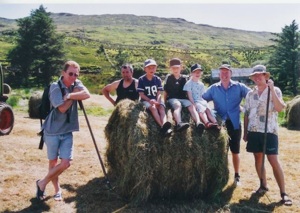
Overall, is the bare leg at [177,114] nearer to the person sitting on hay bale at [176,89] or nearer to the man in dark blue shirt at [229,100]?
the person sitting on hay bale at [176,89]

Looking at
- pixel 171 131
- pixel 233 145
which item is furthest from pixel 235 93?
pixel 171 131

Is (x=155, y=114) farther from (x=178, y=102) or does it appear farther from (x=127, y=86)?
(x=127, y=86)

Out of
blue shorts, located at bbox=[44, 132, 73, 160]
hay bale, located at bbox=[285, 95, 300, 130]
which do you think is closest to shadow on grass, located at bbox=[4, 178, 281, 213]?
blue shorts, located at bbox=[44, 132, 73, 160]

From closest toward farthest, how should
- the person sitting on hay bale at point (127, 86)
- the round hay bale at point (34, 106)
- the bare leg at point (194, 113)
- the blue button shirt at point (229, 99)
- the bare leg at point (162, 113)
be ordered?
the bare leg at point (162, 113) → the bare leg at point (194, 113) → the blue button shirt at point (229, 99) → the person sitting on hay bale at point (127, 86) → the round hay bale at point (34, 106)

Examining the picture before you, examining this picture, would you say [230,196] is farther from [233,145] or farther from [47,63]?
[47,63]

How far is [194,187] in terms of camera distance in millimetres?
6348

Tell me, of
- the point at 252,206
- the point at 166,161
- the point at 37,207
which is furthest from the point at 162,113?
the point at 37,207

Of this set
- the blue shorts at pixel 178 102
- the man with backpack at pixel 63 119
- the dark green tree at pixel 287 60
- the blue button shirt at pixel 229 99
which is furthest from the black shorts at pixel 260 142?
the dark green tree at pixel 287 60

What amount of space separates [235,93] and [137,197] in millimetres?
2673

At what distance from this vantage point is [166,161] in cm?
607

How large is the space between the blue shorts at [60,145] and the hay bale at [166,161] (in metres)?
0.94

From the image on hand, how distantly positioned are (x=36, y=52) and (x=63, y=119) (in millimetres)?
52001

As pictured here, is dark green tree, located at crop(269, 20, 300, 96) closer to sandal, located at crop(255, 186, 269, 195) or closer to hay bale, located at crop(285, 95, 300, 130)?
hay bale, located at crop(285, 95, 300, 130)

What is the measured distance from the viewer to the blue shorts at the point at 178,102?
6.50 metres
